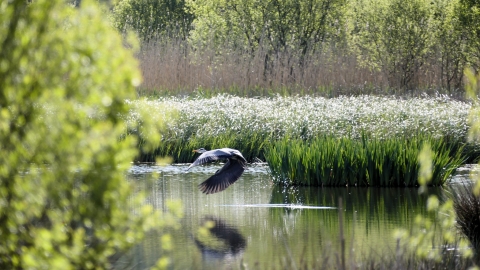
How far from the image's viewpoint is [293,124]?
52.9 ft

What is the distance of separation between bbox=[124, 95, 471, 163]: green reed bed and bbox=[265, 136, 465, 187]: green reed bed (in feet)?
7.31

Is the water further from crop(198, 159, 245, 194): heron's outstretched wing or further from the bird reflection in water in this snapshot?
crop(198, 159, 245, 194): heron's outstretched wing

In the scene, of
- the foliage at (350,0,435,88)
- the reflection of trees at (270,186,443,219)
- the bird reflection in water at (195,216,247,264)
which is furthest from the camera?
the foliage at (350,0,435,88)

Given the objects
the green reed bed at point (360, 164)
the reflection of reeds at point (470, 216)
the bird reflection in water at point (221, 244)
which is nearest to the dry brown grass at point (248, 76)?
the green reed bed at point (360, 164)

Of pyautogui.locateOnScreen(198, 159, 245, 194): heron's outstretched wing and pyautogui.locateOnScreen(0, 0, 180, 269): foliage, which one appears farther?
pyautogui.locateOnScreen(198, 159, 245, 194): heron's outstretched wing

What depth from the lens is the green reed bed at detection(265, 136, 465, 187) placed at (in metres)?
12.4

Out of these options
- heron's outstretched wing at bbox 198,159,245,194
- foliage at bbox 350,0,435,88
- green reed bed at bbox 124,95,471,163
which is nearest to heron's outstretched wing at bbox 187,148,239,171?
heron's outstretched wing at bbox 198,159,245,194

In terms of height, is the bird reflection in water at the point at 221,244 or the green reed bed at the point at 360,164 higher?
the green reed bed at the point at 360,164

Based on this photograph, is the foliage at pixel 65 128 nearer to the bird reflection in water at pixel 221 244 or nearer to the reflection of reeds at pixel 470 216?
the bird reflection in water at pixel 221 244

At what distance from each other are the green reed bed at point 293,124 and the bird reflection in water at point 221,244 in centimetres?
636

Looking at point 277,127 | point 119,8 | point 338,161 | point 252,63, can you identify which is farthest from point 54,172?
point 119,8

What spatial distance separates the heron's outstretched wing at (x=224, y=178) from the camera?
441 inches

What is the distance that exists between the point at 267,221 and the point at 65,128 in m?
6.19

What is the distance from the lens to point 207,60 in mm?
22906
